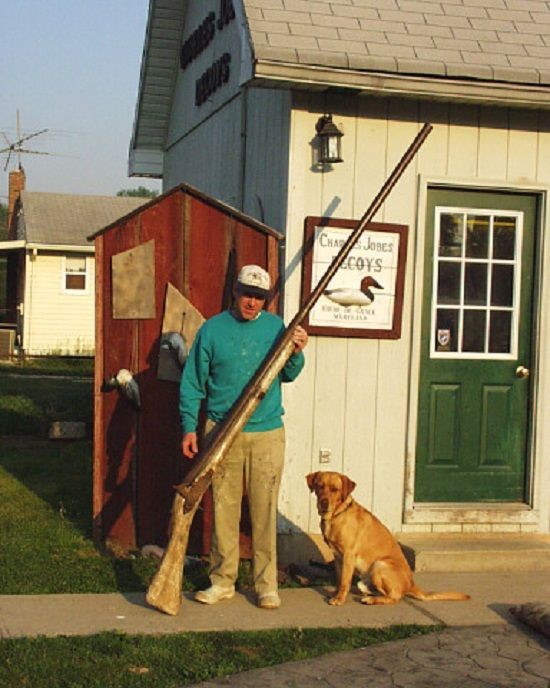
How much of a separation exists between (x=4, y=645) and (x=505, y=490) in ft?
13.8

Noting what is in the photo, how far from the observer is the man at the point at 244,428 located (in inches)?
277

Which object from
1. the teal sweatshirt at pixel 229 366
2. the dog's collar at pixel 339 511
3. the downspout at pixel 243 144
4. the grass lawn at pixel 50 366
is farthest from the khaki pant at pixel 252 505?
the grass lawn at pixel 50 366

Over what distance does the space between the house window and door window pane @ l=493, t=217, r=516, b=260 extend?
22.4 metres

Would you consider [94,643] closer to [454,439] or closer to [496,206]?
[454,439]

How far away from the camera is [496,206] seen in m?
8.80

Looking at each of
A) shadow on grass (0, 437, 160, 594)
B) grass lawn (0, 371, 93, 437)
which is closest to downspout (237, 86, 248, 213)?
shadow on grass (0, 437, 160, 594)

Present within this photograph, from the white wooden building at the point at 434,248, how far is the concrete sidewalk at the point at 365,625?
1.10 m

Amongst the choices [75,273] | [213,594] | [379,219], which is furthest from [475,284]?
[75,273]

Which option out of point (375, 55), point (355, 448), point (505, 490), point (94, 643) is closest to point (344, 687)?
point (94, 643)

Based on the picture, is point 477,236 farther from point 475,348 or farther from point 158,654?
point 158,654

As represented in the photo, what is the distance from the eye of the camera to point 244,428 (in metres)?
7.04

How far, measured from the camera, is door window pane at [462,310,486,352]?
28.9 feet

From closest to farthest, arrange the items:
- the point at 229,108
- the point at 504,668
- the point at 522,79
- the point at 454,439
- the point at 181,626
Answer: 1. the point at 504,668
2. the point at 181,626
3. the point at 522,79
4. the point at 454,439
5. the point at 229,108

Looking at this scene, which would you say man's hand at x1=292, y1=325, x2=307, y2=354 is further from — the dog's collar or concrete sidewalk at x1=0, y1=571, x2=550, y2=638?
concrete sidewalk at x1=0, y1=571, x2=550, y2=638
